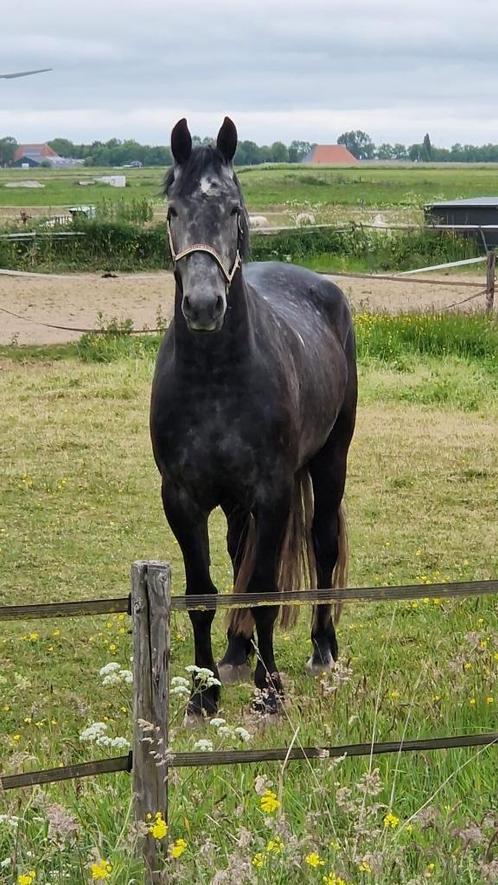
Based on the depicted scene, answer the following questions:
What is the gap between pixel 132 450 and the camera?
990cm

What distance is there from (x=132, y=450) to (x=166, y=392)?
5.25 m

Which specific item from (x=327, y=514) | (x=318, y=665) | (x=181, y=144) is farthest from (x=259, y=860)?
(x=327, y=514)

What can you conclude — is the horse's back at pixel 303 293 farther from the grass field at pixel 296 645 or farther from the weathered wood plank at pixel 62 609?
the weathered wood plank at pixel 62 609

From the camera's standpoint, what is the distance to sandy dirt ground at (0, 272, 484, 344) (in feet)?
55.5

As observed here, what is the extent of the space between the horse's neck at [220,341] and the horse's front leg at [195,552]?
557mm

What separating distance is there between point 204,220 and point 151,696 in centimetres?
201

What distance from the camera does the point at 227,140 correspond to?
4484 millimetres

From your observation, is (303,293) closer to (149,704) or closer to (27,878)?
(149,704)

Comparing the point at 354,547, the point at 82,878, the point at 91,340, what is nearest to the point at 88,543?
the point at 354,547

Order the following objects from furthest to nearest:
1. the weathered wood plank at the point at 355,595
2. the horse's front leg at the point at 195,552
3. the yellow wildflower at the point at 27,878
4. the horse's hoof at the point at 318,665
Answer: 1. the horse's hoof at the point at 318,665
2. the horse's front leg at the point at 195,552
3. the weathered wood plank at the point at 355,595
4. the yellow wildflower at the point at 27,878

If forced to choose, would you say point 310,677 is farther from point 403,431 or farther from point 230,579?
point 403,431

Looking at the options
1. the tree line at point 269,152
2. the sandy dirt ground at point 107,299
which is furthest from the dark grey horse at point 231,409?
the tree line at point 269,152

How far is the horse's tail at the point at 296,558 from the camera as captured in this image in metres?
5.48

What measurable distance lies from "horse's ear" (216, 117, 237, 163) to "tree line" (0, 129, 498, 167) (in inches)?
4159
